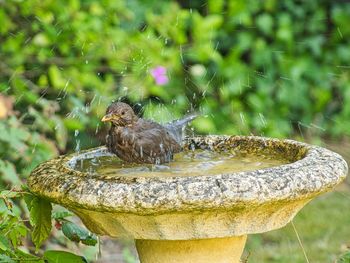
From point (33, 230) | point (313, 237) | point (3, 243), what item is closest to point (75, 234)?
point (33, 230)

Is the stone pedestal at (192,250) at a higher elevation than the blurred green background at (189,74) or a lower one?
higher

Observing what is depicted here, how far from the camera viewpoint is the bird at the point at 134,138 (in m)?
2.53

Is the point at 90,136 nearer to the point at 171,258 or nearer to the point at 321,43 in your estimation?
the point at 321,43

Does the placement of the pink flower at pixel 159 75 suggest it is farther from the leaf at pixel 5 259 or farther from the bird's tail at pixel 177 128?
the leaf at pixel 5 259

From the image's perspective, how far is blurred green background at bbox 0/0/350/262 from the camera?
4604 millimetres

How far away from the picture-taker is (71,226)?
2672 millimetres

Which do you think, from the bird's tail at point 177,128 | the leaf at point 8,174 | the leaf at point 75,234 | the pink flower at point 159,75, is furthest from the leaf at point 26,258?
the pink flower at point 159,75

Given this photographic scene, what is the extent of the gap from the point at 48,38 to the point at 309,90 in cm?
221

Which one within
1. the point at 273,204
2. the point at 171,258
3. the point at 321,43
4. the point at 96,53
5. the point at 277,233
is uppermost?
the point at 273,204

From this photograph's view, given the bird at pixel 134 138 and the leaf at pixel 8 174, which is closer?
the bird at pixel 134 138

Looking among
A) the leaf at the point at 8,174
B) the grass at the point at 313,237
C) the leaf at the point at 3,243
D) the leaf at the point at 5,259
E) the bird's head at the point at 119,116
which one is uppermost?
the bird's head at the point at 119,116

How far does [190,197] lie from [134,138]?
20.5 inches

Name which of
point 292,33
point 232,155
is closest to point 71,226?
point 232,155

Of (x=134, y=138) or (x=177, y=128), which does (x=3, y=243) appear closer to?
(x=134, y=138)
